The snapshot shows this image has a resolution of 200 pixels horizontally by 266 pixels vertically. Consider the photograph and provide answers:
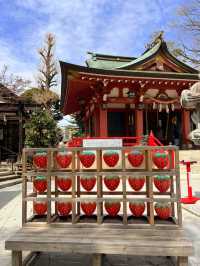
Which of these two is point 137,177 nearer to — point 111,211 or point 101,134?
point 111,211

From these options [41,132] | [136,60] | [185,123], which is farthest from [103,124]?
[185,123]

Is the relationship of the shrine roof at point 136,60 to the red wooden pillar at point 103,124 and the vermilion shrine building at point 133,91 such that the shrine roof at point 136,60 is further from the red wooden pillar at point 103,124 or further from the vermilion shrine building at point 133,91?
the red wooden pillar at point 103,124

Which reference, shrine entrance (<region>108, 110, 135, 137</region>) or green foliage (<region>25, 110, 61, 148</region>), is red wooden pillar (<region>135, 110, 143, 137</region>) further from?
green foliage (<region>25, 110, 61, 148</region>)

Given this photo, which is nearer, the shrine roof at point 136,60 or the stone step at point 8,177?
the stone step at point 8,177

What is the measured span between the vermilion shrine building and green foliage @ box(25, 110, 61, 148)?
216 cm

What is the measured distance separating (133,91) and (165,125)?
15.6 feet

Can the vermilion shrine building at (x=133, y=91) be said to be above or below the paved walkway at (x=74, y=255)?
above

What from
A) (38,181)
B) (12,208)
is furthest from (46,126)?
(38,181)

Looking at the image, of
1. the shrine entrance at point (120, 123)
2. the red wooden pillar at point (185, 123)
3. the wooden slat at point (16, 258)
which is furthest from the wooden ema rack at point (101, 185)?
the red wooden pillar at point (185, 123)

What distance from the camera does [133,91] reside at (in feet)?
48.6

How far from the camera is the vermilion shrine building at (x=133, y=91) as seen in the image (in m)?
13.5

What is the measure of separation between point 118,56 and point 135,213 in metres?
19.0

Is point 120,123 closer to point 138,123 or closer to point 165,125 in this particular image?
point 138,123

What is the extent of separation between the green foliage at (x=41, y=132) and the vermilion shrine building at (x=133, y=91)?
2164mm
